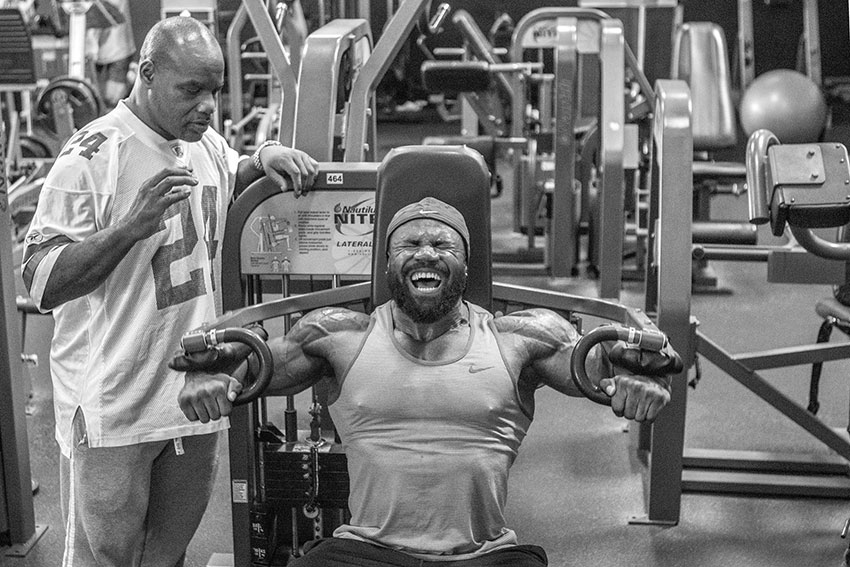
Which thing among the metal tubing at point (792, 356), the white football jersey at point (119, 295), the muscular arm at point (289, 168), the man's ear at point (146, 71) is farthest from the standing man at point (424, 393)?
the metal tubing at point (792, 356)

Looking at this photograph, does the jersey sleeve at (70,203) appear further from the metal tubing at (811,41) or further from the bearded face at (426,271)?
the metal tubing at (811,41)

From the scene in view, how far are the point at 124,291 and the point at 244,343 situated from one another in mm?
352

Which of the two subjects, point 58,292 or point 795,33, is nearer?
point 58,292

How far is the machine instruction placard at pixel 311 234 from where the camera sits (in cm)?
251

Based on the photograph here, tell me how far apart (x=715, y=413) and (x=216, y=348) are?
2866mm

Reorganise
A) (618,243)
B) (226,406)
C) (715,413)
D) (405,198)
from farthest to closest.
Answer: (618,243) < (715,413) < (405,198) < (226,406)

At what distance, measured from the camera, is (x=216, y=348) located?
197cm

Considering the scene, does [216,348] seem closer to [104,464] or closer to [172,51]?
[104,464]

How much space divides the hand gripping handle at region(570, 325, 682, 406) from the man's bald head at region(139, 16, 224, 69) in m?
0.98

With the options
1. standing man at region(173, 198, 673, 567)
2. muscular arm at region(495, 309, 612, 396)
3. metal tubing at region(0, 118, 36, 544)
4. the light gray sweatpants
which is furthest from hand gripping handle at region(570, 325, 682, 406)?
metal tubing at region(0, 118, 36, 544)

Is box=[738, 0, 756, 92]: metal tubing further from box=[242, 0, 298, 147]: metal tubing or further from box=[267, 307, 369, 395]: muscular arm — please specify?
box=[267, 307, 369, 395]: muscular arm

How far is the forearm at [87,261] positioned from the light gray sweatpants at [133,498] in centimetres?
29

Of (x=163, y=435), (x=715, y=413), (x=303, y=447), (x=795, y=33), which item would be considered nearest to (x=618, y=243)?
(x=715, y=413)

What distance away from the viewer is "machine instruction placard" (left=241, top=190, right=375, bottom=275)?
251 centimetres
